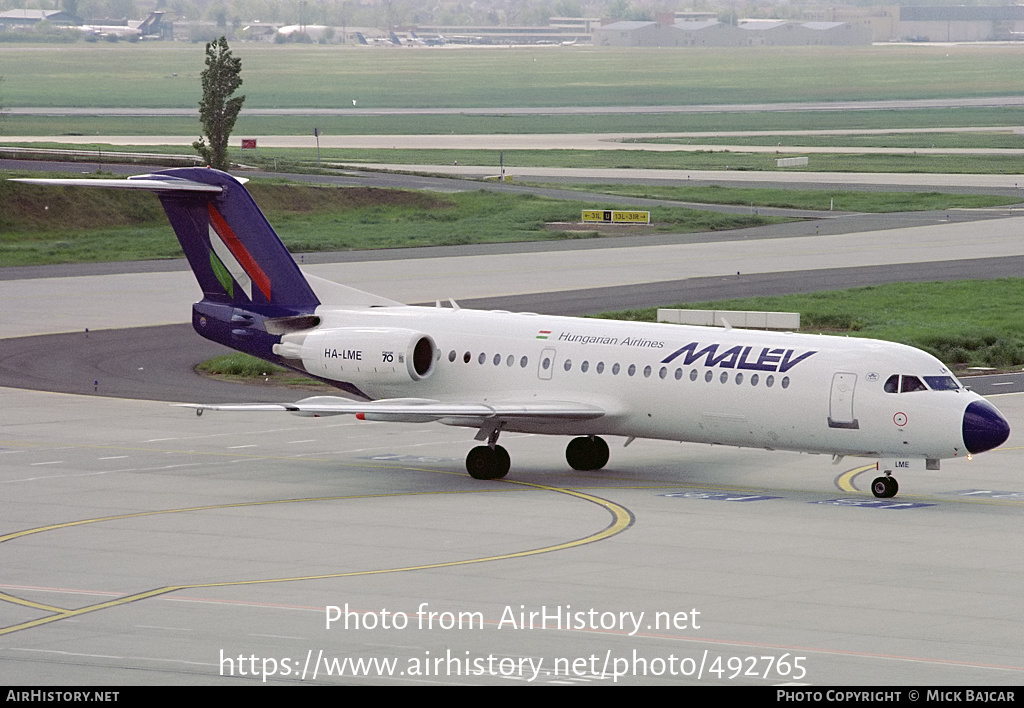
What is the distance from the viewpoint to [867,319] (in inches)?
2199

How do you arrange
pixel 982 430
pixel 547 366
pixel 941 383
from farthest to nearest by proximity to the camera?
1. pixel 547 366
2. pixel 941 383
3. pixel 982 430

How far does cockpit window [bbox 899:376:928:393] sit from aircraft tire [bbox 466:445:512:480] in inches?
336

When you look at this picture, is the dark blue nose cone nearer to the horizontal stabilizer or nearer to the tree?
the horizontal stabilizer

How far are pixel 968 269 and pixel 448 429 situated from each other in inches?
1486

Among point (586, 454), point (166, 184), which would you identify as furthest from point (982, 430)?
point (166, 184)

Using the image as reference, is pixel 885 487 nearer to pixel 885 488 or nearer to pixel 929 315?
pixel 885 488

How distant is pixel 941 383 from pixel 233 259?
646 inches

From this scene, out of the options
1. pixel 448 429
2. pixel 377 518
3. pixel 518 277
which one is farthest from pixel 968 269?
pixel 377 518

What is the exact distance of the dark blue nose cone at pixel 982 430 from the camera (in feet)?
96.7

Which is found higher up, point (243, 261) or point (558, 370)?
point (243, 261)

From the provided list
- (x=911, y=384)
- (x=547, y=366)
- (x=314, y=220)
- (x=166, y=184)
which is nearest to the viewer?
(x=911, y=384)

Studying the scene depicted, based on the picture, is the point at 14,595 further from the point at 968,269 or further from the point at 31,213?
the point at 31,213

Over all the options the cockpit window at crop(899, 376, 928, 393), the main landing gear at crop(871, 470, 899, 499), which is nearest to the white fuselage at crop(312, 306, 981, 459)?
the cockpit window at crop(899, 376, 928, 393)

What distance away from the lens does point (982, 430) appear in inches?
1161
